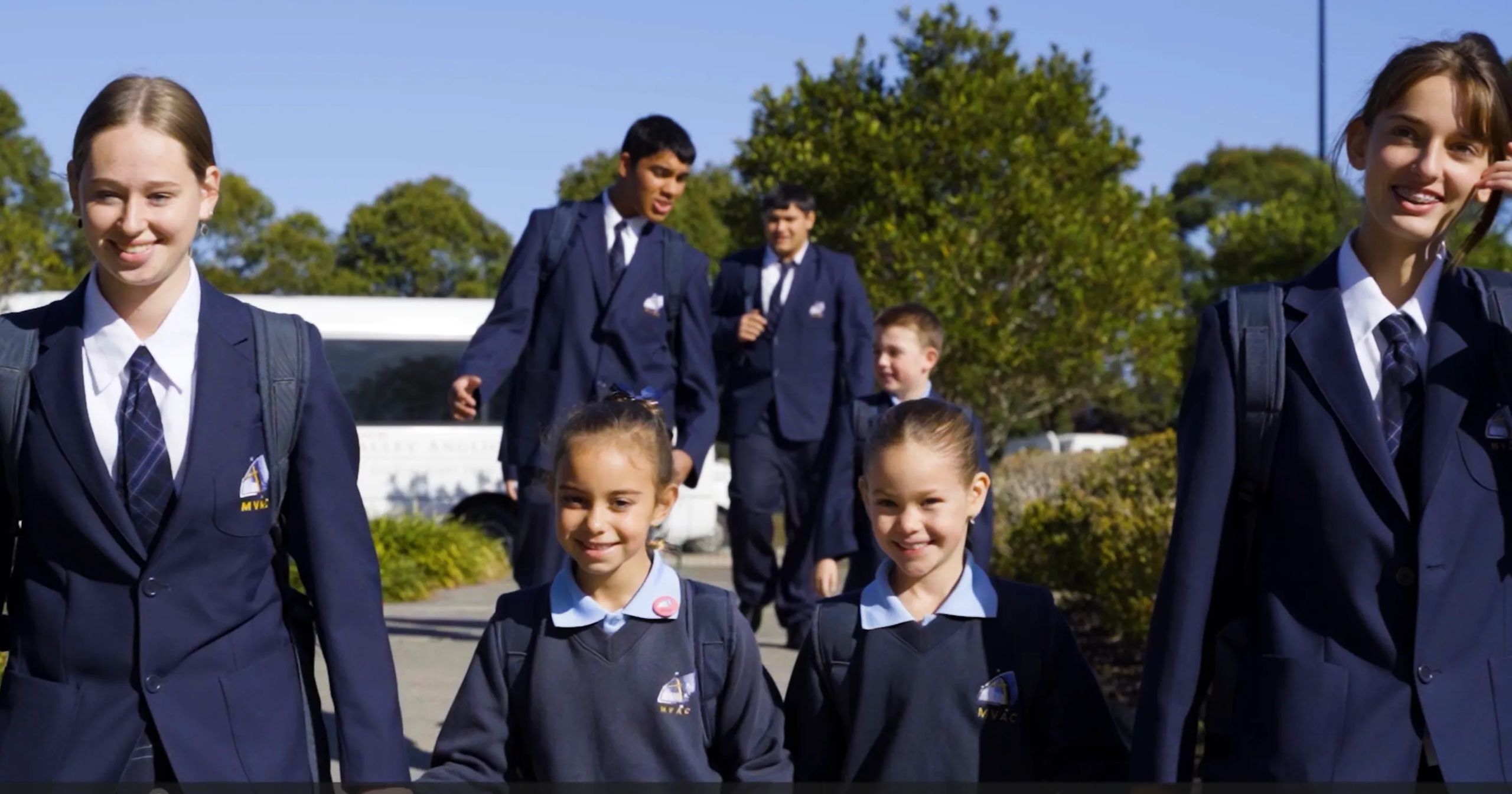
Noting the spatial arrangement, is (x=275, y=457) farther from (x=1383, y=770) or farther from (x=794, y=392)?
(x=794, y=392)

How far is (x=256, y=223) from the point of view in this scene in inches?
1523

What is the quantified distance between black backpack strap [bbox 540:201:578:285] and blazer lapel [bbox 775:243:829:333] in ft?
6.45

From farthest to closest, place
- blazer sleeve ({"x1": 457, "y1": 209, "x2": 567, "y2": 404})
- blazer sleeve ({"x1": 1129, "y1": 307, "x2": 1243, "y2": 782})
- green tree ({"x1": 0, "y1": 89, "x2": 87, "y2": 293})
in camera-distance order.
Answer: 1. green tree ({"x1": 0, "y1": 89, "x2": 87, "y2": 293})
2. blazer sleeve ({"x1": 457, "y1": 209, "x2": 567, "y2": 404})
3. blazer sleeve ({"x1": 1129, "y1": 307, "x2": 1243, "y2": 782})

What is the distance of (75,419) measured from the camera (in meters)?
2.89

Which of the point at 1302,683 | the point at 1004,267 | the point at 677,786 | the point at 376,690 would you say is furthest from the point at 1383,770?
the point at 1004,267

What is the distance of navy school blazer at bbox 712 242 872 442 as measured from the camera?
7555 millimetres

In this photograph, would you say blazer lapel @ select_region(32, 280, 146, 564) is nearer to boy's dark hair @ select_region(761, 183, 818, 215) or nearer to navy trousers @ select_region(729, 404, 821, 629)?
navy trousers @ select_region(729, 404, 821, 629)

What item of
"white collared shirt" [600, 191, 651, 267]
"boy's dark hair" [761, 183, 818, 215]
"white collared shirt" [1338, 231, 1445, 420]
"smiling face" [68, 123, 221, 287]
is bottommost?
"white collared shirt" [1338, 231, 1445, 420]

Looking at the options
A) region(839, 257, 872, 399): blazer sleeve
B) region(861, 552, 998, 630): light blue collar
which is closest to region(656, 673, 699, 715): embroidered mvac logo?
region(861, 552, 998, 630): light blue collar

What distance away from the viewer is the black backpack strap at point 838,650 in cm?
329

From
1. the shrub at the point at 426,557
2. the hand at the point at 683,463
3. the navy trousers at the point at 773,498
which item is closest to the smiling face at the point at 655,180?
the hand at the point at 683,463

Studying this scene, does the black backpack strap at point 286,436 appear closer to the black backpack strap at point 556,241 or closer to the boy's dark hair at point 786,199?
the black backpack strap at point 556,241

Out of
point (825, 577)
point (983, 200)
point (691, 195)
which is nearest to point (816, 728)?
point (825, 577)

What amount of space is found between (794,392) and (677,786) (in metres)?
4.44
